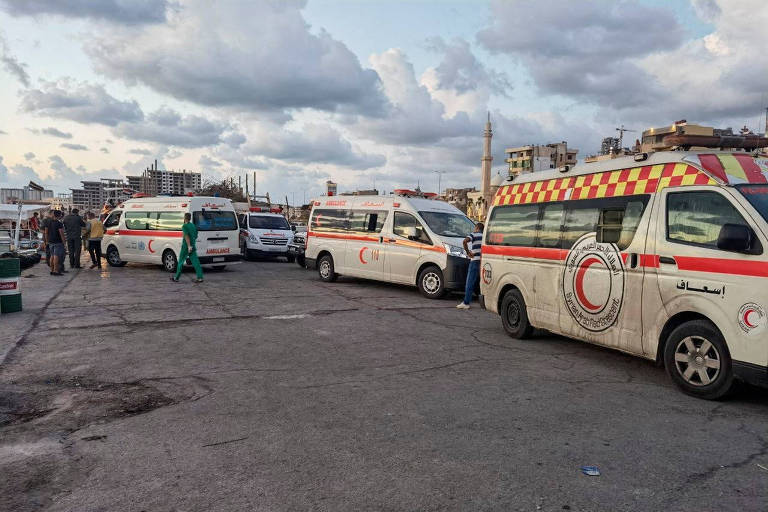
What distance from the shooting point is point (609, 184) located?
649cm

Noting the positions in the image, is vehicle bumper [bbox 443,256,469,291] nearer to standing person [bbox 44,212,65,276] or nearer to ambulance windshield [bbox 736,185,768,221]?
ambulance windshield [bbox 736,185,768,221]

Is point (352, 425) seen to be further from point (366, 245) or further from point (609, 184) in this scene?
point (366, 245)

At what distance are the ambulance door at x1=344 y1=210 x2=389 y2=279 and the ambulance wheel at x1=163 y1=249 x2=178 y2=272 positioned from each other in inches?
232

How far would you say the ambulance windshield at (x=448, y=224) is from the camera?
41.3ft

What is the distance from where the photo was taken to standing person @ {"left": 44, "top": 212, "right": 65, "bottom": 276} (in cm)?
1552

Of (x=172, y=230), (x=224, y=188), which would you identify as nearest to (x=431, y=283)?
(x=172, y=230)

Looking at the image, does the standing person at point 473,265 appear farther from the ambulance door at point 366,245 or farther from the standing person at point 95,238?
the standing person at point 95,238

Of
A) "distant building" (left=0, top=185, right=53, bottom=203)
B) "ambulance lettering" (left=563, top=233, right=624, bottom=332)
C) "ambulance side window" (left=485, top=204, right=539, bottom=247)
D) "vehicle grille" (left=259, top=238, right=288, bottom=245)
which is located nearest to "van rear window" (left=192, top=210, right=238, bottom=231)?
"vehicle grille" (left=259, top=238, right=288, bottom=245)

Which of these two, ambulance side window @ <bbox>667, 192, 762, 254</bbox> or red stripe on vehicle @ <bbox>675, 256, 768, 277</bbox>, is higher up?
ambulance side window @ <bbox>667, 192, 762, 254</bbox>

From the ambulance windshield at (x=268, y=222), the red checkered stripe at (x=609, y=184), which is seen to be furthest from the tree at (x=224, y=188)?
the red checkered stripe at (x=609, y=184)

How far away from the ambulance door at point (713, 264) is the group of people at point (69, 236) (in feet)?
51.3

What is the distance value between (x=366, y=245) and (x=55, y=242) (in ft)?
30.1

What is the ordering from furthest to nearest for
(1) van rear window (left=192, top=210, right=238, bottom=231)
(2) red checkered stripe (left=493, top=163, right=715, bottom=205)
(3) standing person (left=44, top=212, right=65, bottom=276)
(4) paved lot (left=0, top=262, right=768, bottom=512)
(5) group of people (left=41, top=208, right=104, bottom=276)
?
(1) van rear window (left=192, top=210, right=238, bottom=231), (5) group of people (left=41, top=208, right=104, bottom=276), (3) standing person (left=44, top=212, right=65, bottom=276), (2) red checkered stripe (left=493, top=163, right=715, bottom=205), (4) paved lot (left=0, top=262, right=768, bottom=512)

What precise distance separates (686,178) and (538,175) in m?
2.56
